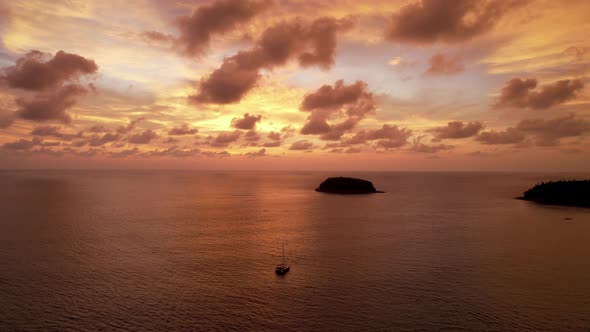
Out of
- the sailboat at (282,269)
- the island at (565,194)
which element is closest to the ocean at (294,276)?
the sailboat at (282,269)

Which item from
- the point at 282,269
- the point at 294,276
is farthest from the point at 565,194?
the point at 282,269

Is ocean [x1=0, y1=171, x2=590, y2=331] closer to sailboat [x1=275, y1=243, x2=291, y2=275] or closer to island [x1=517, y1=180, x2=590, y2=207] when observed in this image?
sailboat [x1=275, y1=243, x2=291, y2=275]

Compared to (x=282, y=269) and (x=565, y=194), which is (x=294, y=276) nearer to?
(x=282, y=269)

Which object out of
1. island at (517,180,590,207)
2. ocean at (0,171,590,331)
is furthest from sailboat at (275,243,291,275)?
island at (517,180,590,207)

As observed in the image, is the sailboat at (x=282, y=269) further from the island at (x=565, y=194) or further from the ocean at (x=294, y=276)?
the island at (x=565, y=194)

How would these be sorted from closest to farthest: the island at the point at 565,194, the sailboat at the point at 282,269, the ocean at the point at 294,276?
1. the ocean at the point at 294,276
2. the sailboat at the point at 282,269
3. the island at the point at 565,194

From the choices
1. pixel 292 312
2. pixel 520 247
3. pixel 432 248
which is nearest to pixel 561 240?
pixel 520 247

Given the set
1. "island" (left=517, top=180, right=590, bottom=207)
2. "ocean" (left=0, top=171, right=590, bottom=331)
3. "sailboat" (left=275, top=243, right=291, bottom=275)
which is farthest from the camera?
"island" (left=517, top=180, right=590, bottom=207)

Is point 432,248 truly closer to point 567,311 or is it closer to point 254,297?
point 567,311

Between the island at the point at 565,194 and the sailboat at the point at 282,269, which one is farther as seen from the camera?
the island at the point at 565,194

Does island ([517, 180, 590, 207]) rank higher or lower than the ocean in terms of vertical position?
higher
